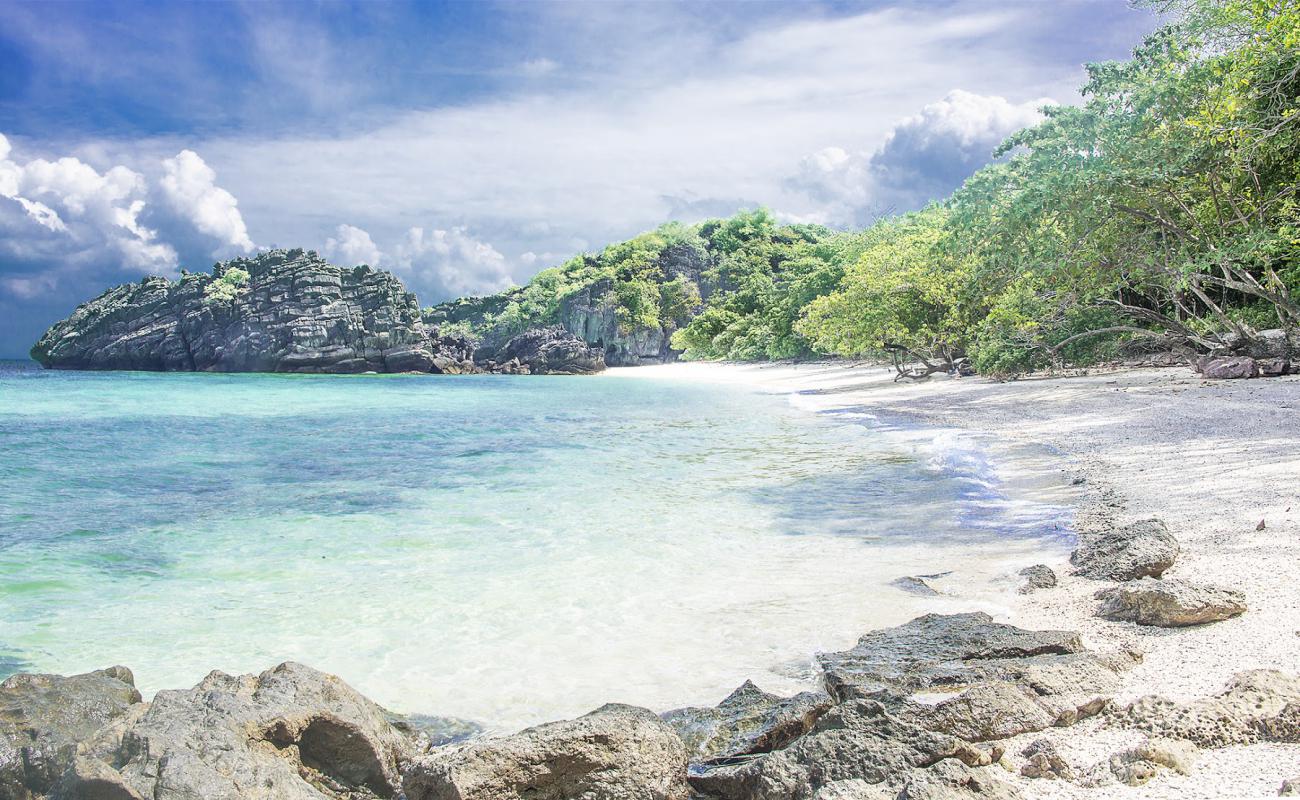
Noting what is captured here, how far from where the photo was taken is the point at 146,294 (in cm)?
8194

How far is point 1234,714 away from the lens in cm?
266

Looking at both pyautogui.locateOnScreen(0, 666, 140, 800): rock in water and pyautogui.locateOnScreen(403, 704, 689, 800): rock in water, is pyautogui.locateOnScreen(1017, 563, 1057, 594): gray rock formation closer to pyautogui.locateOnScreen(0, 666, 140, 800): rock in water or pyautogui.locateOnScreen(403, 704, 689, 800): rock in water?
pyautogui.locateOnScreen(403, 704, 689, 800): rock in water

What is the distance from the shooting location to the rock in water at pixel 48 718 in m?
→ 3.07

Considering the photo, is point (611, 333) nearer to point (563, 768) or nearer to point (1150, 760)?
Result: point (563, 768)

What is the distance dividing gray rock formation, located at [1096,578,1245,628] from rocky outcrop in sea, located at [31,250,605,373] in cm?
Result: 7048

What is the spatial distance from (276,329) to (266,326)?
4.98 ft

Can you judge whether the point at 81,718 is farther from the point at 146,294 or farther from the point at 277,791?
the point at 146,294

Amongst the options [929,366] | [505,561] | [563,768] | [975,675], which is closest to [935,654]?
[975,675]

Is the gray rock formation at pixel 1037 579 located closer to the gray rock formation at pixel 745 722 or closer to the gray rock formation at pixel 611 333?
the gray rock formation at pixel 745 722

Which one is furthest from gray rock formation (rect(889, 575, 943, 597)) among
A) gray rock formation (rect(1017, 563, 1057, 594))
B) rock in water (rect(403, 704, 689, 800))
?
rock in water (rect(403, 704, 689, 800))

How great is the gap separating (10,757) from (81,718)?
540mm

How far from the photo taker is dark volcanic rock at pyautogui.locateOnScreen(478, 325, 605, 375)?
7438 cm

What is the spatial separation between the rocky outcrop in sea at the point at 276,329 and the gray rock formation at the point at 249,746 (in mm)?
70891

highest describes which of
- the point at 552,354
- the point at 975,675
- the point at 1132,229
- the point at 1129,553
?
the point at 1132,229
